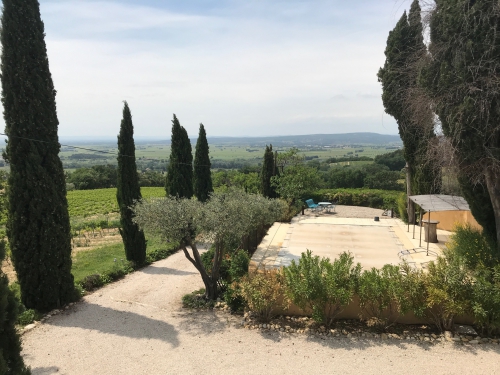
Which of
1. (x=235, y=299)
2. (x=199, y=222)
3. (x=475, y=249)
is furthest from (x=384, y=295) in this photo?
(x=199, y=222)

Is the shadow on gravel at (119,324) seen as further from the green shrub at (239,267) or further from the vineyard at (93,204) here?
the vineyard at (93,204)

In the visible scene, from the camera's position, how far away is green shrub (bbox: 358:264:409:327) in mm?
6855

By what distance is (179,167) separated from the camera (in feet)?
59.4

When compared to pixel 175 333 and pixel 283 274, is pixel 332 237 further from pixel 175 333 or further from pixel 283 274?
pixel 175 333

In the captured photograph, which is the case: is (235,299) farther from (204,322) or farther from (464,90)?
(464,90)

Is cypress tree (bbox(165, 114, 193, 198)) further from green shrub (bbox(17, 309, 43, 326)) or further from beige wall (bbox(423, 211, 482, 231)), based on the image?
beige wall (bbox(423, 211, 482, 231))

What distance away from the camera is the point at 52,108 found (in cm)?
857

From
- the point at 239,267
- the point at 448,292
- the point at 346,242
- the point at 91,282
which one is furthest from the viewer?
the point at 346,242

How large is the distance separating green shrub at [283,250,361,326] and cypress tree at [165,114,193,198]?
38.1 ft

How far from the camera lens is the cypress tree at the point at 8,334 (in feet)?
14.5

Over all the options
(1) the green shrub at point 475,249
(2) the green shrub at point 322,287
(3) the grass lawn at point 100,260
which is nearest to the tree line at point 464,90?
(1) the green shrub at point 475,249

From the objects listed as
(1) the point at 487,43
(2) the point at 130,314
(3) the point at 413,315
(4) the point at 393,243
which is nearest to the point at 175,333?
(2) the point at 130,314

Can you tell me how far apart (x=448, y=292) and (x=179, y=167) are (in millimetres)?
14000

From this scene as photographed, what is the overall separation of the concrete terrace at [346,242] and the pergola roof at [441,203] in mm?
1602
